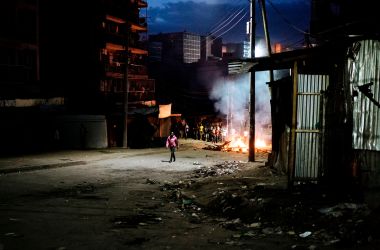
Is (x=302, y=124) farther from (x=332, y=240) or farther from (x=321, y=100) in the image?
(x=332, y=240)

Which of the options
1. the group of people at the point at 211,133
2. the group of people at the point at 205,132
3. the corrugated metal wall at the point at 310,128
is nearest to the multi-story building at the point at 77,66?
the group of people at the point at 205,132

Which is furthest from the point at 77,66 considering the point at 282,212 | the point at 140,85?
the point at 282,212

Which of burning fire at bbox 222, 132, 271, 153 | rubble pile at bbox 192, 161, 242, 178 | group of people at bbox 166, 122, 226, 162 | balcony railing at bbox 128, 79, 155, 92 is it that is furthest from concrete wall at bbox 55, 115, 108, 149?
rubble pile at bbox 192, 161, 242, 178

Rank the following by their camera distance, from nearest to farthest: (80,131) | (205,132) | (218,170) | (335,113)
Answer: (335,113) < (218,170) < (80,131) < (205,132)

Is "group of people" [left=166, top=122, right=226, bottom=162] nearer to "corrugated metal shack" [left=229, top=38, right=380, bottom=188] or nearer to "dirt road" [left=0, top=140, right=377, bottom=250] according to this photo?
"dirt road" [left=0, top=140, right=377, bottom=250]

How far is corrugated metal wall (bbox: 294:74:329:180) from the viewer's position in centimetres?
1062

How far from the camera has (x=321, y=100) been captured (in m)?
10.7

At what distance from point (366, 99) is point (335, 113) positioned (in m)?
1.49

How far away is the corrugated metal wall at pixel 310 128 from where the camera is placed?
418 inches

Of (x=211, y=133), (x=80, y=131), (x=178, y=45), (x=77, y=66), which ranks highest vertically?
(x=178, y=45)

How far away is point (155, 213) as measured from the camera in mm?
10641

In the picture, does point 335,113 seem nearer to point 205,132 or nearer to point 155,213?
point 155,213

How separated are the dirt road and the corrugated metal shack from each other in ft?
3.40

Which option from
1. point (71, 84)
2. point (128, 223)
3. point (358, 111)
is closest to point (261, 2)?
point (358, 111)
